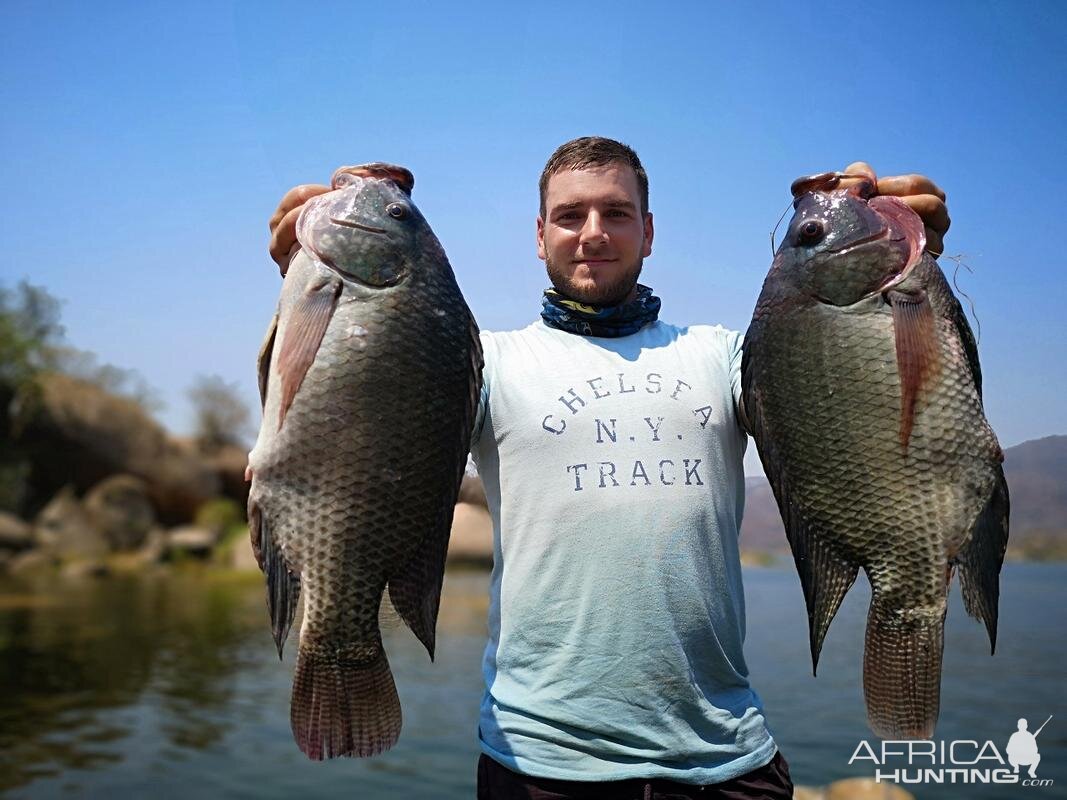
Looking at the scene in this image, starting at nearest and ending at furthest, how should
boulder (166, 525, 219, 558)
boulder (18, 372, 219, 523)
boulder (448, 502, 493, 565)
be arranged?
boulder (448, 502, 493, 565)
boulder (166, 525, 219, 558)
boulder (18, 372, 219, 523)

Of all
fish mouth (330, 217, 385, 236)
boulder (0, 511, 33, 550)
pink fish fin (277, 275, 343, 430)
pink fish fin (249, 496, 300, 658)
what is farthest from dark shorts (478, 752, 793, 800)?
boulder (0, 511, 33, 550)

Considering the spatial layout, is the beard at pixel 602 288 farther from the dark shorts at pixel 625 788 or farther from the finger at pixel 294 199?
the dark shorts at pixel 625 788

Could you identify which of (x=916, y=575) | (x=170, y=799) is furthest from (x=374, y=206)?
(x=170, y=799)

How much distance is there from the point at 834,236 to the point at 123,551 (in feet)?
97.6

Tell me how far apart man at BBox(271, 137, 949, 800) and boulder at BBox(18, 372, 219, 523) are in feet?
99.6

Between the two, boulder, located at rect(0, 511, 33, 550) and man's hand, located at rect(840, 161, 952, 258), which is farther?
boulder, located at rect(0, 511, 33, 550)

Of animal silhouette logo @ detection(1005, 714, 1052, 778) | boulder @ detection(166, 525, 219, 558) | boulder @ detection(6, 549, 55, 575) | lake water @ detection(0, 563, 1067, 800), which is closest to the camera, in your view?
lake water @ detection(0, 563, 1067, 800)

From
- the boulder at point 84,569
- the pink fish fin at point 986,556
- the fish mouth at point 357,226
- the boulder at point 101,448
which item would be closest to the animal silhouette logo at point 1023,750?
the pink fish fin at point 986,556

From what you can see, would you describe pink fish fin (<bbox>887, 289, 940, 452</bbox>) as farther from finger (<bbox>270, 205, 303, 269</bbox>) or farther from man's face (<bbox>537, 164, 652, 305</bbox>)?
finger (<bbox>270, 205, 303, 269</bbox>)

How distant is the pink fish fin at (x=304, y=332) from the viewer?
2.59 metres

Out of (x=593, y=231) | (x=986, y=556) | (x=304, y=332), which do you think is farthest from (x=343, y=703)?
(x=986, y=556)

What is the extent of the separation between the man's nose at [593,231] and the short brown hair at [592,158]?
0.19 metres

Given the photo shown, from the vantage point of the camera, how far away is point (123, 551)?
28594 mm

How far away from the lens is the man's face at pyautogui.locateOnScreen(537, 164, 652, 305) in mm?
3092
